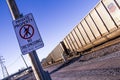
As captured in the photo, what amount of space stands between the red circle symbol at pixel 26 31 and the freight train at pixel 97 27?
33.5ft

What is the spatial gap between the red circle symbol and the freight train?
10.2 meters

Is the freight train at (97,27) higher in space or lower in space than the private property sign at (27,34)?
higher

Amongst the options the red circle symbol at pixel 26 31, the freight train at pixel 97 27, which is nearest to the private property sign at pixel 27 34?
the red circle symbol at pixel 26 31

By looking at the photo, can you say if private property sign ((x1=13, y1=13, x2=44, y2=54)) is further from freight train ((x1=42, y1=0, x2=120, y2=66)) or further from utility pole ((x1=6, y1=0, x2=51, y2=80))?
freight train ((x1=42, y1=0, x2=120, y2=66))

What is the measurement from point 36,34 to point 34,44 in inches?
8.0

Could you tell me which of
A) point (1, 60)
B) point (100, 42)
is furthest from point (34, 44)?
point (1, 60)

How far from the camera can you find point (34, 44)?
4.03 m

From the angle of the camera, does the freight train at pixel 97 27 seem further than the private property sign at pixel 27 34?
Yes

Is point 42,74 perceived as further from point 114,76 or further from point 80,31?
point 80,31

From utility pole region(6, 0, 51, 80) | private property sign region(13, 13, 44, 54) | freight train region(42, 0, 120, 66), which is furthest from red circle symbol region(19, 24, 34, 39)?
freight train region(42, 0, 120, 66)

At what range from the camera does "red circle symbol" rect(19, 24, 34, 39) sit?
13.4ft

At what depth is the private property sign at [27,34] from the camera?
4023 millimetres

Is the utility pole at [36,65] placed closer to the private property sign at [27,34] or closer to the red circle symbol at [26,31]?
the private property sign at [27,34]

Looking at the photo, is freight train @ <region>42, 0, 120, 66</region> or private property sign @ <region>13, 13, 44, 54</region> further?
freight train @ <region>42, 0, 120, 66</region>
